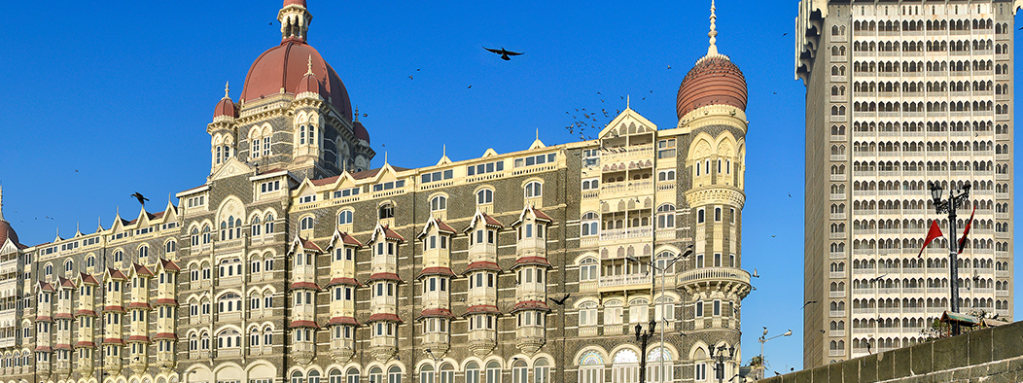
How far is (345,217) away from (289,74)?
19122 mm

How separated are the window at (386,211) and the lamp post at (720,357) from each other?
89.6 feet

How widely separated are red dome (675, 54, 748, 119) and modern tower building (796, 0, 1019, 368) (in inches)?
1787

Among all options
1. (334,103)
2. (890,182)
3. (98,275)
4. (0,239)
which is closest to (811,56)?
(890,182)

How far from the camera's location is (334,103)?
103 meters

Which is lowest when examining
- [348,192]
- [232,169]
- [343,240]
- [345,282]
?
[345,282]

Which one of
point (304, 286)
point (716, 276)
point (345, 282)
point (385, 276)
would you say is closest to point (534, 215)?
point (385, 276)

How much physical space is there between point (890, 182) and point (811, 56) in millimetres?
25307

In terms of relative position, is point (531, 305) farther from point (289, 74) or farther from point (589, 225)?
point (289, 74)

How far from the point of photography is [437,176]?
85.2 metres

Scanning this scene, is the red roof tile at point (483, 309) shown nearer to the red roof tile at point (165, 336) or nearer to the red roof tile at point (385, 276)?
the red roof tile at point (385, 276)

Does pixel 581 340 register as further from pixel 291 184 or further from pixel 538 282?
pixel 291 184

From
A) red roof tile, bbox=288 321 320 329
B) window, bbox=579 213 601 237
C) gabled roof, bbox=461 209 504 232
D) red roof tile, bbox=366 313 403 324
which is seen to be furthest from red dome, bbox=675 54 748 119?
red roof tile, bbox=288 321 320 329

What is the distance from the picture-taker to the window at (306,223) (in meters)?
89.7

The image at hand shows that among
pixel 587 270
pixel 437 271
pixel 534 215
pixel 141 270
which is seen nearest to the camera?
pixel 587 270
